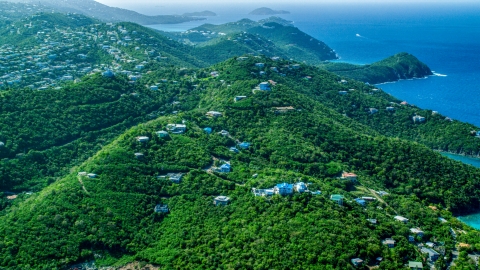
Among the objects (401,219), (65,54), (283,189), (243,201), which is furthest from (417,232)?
(65,54)

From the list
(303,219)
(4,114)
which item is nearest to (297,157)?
(303,219)

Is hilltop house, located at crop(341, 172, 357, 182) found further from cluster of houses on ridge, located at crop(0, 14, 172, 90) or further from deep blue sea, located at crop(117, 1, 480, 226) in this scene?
cluster of houses on ridge, located at crop(0, 14, 172, 90)

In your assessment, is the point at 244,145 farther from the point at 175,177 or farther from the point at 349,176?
the point at 349,176

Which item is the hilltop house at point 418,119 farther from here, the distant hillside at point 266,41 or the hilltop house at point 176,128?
the distant hillside at point 266,41

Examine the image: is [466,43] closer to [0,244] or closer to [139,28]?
[139,28]

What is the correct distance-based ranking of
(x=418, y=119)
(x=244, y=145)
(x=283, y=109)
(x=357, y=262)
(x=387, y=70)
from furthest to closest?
(x=387, y=70) → (x=418, y=119) → (x=283, y=109) → (x=244, y=145) → (x=357, y=262)

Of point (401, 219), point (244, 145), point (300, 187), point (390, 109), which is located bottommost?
point (401, 219)

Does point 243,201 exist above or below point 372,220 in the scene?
below

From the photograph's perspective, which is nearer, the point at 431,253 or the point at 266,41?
the point at 431,253
